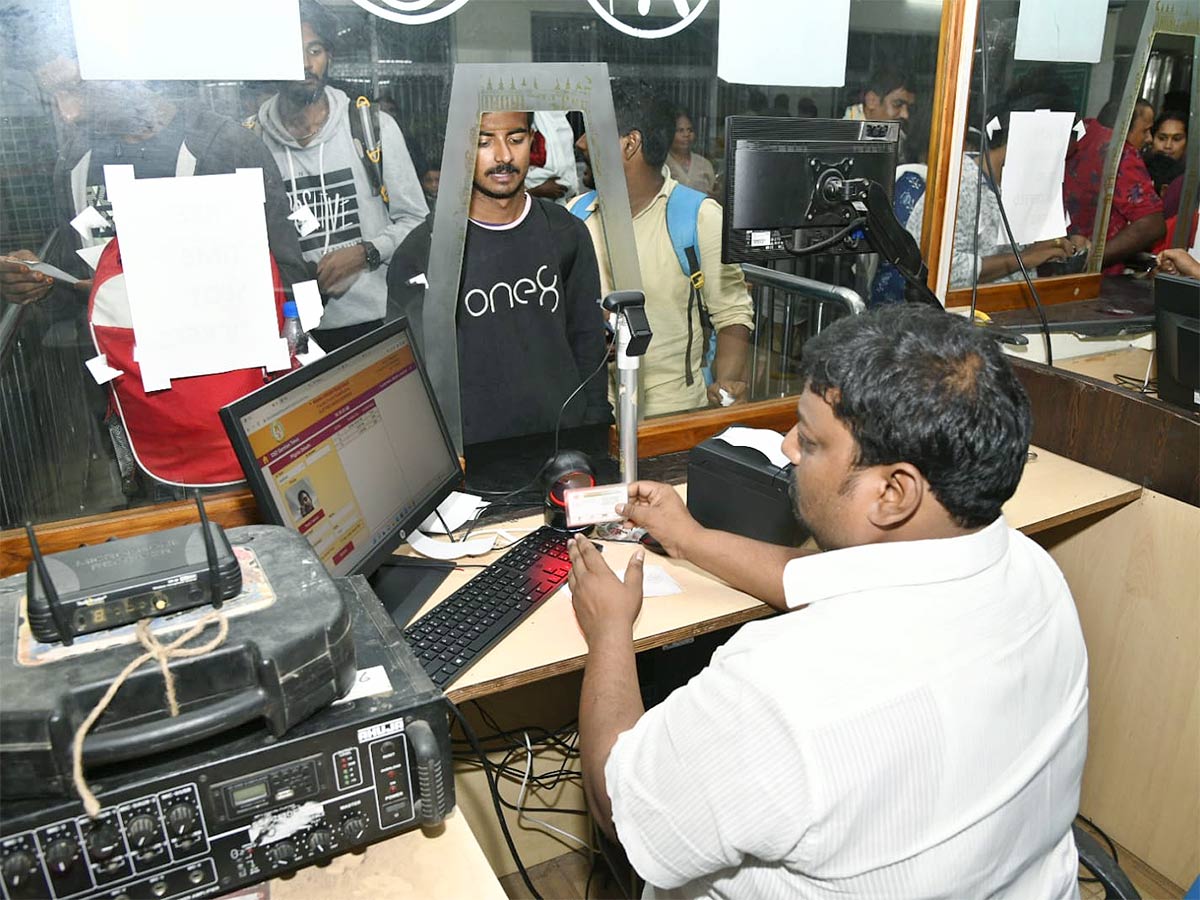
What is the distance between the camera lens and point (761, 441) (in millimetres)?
1646

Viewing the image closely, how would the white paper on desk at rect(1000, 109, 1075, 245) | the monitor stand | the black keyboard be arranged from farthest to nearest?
the white paper on desk at rect(1000, 109, 1075, 245) < the monitor stand < the black keyboard

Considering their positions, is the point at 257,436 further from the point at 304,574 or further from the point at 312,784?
the point at 312,784

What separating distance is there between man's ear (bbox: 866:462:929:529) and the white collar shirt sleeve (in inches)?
1.8

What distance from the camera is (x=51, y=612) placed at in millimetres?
855

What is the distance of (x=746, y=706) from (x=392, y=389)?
89 centimetres

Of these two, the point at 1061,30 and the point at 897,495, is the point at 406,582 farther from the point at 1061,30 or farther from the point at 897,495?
the point at 1061,30

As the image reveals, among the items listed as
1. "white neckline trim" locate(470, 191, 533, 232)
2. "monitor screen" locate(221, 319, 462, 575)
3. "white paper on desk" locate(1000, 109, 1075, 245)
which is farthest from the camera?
"white paper on desk" locate(1000, 109, 1075, 245)

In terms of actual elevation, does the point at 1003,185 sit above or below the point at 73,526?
above

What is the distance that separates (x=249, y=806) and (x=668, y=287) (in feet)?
5.01

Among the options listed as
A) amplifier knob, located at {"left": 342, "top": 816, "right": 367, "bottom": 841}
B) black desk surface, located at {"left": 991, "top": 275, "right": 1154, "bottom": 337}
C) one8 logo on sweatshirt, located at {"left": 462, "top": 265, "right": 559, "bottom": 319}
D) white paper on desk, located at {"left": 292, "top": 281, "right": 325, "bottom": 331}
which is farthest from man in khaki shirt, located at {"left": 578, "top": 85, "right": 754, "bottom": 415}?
amplifier knob, located at {"left": 342, "top": 816, "right": 367, "bottom": 841}

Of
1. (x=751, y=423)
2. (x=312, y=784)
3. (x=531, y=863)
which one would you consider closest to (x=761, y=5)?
(x=751, y=423)

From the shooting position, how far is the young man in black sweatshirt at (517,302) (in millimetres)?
1875

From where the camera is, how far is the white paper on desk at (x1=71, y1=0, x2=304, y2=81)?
4.80 ft

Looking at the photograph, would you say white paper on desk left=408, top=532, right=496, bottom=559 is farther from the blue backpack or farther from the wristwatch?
the blue backpack
